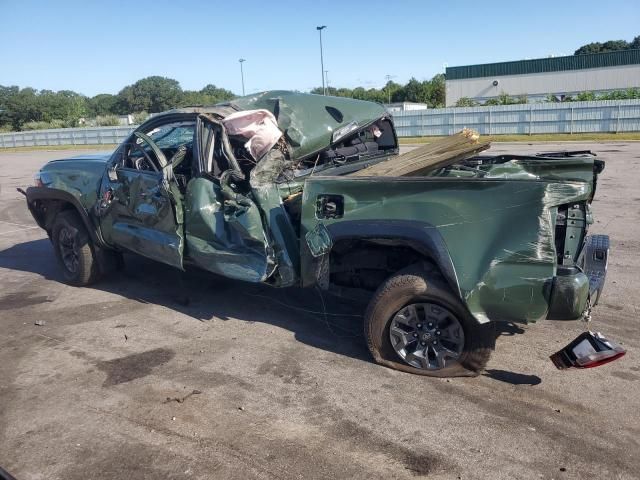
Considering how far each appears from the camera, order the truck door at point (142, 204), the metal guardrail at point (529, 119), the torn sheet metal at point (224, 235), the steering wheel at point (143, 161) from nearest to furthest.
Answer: the torn sheet metal at point (224, 235), the truck door at point (142, 204), the steering wheel at point (143, 161), the metal guardrail at point (529, 119)

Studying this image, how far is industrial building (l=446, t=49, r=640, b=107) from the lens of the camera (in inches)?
1853

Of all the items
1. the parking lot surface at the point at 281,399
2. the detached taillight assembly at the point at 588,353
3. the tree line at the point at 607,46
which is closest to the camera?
the parking lot surface at the point at 281,399

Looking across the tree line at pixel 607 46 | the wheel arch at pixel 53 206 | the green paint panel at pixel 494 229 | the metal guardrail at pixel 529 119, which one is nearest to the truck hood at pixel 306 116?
the green paint panel at pixel 494 229

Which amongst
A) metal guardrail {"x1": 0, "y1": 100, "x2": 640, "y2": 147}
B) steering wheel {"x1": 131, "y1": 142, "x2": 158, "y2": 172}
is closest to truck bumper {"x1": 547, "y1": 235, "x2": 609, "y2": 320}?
steering wheel {"x1": 131, "y1": 142, "x2": 158, "y2": 172}

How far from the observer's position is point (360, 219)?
3.95 m

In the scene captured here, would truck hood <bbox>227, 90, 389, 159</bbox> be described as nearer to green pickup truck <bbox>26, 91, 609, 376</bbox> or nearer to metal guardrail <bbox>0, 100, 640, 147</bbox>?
green pickup truck <bbox>26, 91, 609, 376</bbox>

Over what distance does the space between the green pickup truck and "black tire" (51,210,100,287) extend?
2.0 inches

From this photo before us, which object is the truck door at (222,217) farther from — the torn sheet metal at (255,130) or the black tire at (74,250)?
the black tire at (74,250)

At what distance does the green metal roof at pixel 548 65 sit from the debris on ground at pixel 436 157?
165ft

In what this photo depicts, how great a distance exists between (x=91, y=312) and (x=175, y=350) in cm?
154

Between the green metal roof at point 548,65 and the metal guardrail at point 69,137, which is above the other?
the green metal roof at point 548,65

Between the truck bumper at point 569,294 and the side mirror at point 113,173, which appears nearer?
the truck bumper at point 569,294

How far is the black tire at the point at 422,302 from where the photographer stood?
380 cm

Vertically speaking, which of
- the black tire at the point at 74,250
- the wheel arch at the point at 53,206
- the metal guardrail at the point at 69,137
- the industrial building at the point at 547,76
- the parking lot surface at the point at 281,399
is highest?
the industrial building at the point at 547,76
